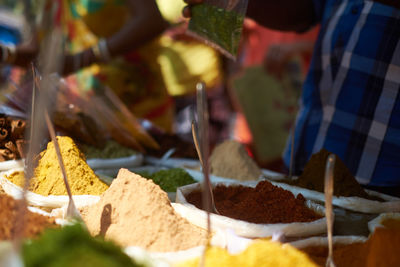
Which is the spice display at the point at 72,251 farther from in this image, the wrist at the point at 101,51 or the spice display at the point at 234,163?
the wrist at the point at 101,51

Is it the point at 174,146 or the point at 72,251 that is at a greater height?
the point at 72,251

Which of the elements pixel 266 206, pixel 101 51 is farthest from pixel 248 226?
pixel 101 51

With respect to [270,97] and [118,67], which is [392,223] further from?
[270,97]

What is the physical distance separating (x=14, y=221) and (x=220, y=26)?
0.72 meters

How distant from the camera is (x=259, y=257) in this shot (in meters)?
0.63

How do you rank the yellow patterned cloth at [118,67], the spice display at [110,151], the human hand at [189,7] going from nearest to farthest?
the human hand at [189,7] < the spice display at [110,151] < the yellow patterned cloth at [118,67]

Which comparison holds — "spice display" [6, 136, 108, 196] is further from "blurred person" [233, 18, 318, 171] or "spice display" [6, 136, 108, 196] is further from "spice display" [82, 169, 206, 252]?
"blurred person" [233, 18, 318, 171]

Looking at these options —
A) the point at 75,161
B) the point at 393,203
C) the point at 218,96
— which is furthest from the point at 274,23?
the point at 218,96

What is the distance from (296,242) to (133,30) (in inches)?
58.4

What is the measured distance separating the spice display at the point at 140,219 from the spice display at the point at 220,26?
49 cm

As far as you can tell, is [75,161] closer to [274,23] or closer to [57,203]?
[57,203]

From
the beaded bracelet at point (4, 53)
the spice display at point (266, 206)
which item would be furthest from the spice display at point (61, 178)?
the beaded bracelet at point (4, 53)

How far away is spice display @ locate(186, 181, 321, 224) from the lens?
2.66ft

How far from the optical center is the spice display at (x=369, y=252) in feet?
2.23
